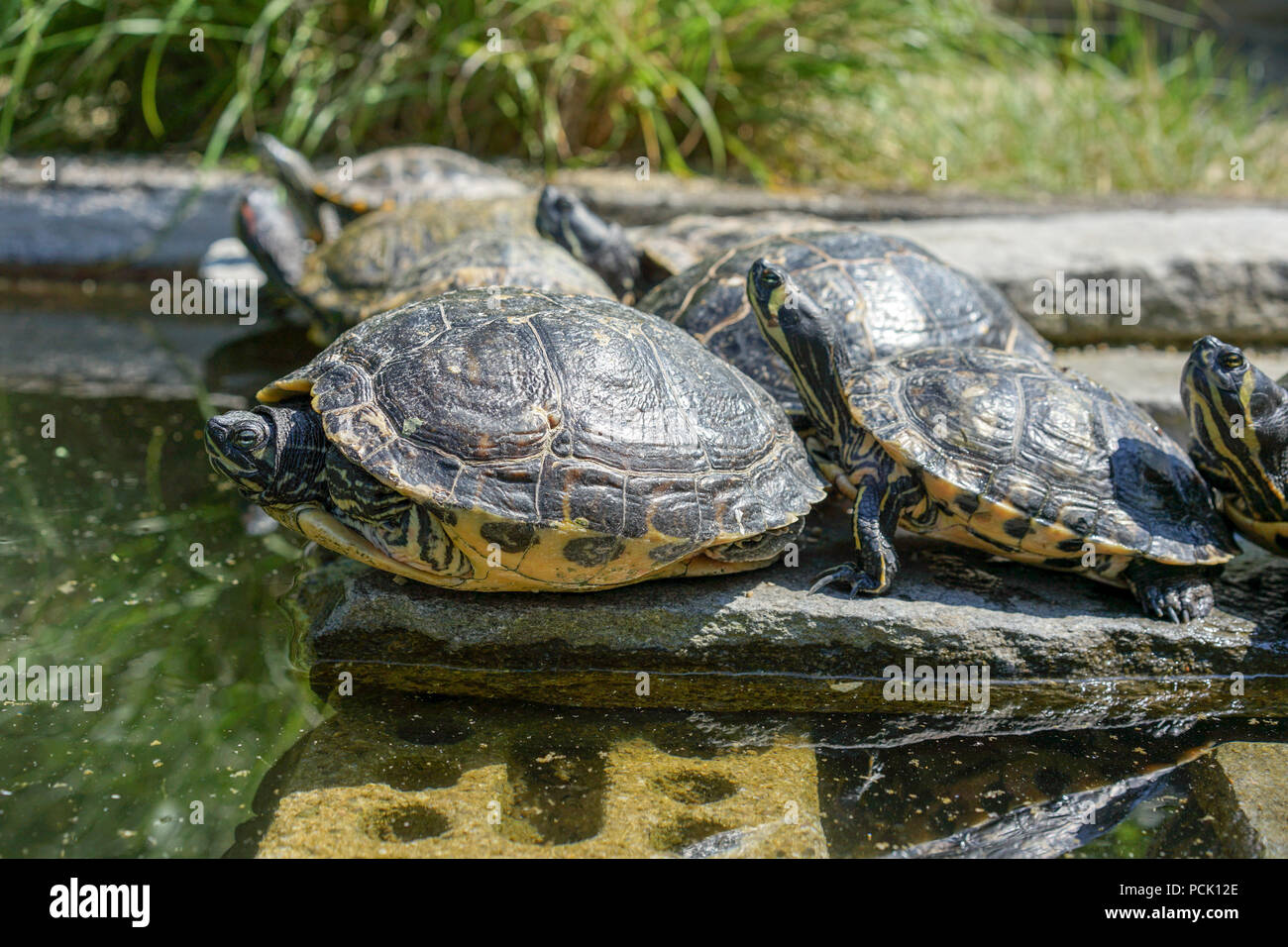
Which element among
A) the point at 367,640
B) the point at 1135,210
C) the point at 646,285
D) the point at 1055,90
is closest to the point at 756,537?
the point at 367,640

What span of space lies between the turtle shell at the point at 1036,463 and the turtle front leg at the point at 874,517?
10cm

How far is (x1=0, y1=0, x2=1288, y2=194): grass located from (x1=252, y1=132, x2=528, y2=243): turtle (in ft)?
2.36

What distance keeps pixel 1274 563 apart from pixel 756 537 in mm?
2351

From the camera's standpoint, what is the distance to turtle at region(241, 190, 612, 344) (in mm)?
5621

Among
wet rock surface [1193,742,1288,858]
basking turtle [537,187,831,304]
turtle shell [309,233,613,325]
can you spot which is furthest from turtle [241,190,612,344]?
wet rock surface [1193,742,1288,858]

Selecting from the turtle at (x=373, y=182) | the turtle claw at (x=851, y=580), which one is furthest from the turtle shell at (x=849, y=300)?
the turtle at (x=373, y=182)

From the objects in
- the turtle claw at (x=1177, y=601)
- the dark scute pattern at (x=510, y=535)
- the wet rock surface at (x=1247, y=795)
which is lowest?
the wet rock surface at (x=1247, y=795)

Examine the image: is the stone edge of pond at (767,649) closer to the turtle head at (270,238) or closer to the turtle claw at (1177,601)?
the turtle claw at (1177,601)

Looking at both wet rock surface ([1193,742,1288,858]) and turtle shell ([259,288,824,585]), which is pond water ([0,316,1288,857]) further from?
turtle shell ([259,288,824,585])

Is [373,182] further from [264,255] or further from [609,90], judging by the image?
[609,90]

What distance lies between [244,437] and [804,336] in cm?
211

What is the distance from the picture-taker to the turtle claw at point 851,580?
4.10 m

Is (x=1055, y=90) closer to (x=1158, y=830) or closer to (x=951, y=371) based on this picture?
(x=951, y=371)

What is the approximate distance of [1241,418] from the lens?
407 centimetres
